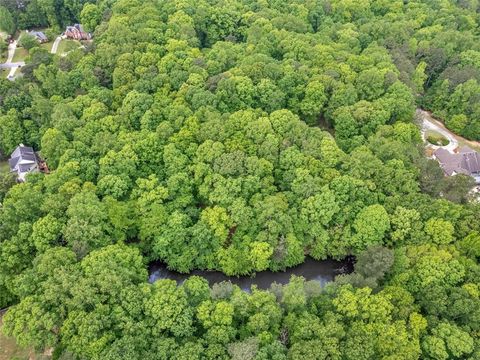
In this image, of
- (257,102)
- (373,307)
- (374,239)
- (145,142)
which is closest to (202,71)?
(257,102)

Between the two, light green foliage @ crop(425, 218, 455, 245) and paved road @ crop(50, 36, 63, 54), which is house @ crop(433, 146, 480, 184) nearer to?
light green foliage @ crop(425, 218, 455, 245)

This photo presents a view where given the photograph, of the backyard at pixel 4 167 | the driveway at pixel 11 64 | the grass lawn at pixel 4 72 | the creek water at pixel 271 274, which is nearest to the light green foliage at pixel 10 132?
the backyard at pixel 4 167

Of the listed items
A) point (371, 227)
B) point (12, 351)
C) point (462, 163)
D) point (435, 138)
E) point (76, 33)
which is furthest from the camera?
point (76, 33)

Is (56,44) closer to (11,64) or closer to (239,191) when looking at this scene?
(11,64)

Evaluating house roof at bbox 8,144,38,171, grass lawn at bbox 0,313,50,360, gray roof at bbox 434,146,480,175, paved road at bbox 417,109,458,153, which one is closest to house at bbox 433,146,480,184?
gray roof at bbox 434,146,480,175

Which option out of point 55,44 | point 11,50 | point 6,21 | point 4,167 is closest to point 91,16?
point 55,44

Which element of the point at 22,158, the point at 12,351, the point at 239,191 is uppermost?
the point at 239,191
